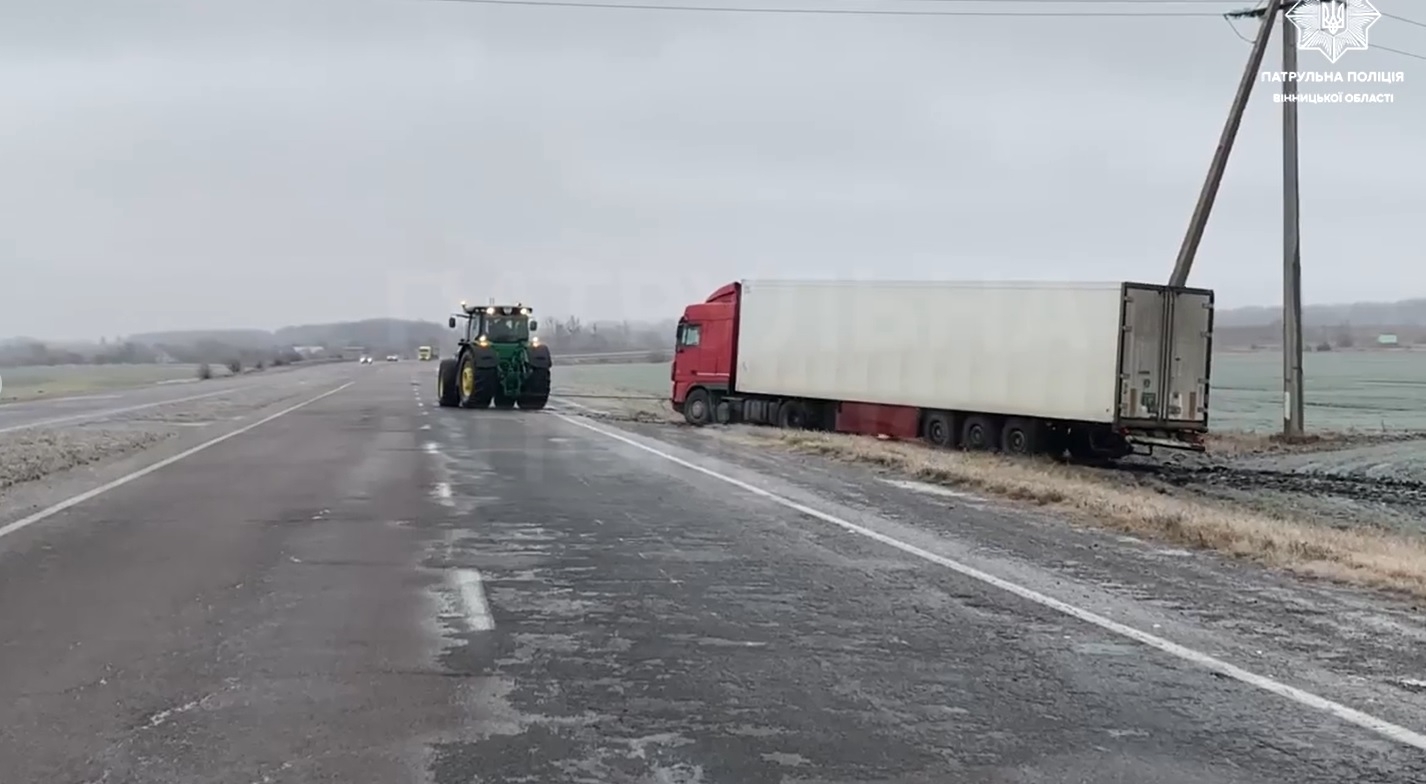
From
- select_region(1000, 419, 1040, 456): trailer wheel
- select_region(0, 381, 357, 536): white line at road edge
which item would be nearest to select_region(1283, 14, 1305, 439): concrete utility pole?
select_region(1000, 419, 1040, 456): trailer wheel

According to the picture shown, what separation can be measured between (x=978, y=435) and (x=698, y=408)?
34.3 feet

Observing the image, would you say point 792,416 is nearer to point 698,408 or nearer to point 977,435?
point 698,408

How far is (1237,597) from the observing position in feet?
31.5

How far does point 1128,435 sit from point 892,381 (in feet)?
18.5

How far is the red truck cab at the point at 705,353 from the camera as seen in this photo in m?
35.2

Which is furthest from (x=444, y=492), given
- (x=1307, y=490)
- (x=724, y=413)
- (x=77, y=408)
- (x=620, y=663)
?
(x=77, y=408)

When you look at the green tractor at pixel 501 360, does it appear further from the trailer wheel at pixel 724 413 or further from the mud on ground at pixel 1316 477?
the mud on ground at pixel 1316 477

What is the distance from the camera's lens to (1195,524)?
43.7 ft

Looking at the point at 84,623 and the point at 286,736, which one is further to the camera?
the point at 84,623

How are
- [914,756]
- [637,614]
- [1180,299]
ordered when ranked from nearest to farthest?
[914,756] → [637,614] → [1180,299]

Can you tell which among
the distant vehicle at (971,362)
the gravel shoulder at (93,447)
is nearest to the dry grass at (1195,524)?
the distant vehicle at (971,362)

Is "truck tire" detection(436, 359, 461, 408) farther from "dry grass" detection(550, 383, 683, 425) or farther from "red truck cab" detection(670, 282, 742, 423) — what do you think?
"red truck cab" detection(670, 282, 742, 423)

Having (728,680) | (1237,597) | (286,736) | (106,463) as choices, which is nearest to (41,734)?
(286,736)

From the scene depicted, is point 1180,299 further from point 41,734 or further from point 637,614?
point 41,734
